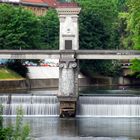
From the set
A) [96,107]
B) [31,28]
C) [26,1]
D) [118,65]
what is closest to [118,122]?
[96,107]

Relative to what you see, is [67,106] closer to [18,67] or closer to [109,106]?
[109,106]

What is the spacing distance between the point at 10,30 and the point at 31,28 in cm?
434

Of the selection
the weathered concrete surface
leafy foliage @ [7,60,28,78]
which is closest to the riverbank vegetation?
leafy foliage @ [7,60,28,78]

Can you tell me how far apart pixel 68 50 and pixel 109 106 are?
7.24 meters

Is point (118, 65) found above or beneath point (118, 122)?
above

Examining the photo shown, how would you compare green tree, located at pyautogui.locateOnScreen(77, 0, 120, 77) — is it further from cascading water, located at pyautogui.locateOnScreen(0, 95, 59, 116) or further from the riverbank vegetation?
cascading water, located at pyautogui.locateOnScreen(0, 95, 59, 116)

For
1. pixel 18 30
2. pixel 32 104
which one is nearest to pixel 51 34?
pixel 18 30

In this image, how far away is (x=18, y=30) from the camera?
355 ft

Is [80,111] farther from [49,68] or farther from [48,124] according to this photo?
[49,68]

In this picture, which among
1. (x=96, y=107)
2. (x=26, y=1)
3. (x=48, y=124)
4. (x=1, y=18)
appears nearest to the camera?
(x=48, y=124)

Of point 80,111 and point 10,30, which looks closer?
point 80,111

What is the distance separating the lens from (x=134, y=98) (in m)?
74.7

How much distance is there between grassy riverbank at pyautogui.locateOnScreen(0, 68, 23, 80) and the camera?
10201 centimetres

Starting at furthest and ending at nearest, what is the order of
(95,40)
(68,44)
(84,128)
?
(95,40)
(68,44)
(84,128)
